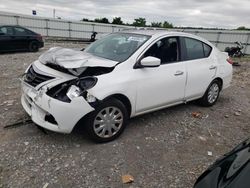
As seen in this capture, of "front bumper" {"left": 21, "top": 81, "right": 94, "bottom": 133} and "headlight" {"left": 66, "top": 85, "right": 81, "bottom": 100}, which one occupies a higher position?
"headlight" {"left": 66, "top": 85, "right": 81, "bottom": 100}

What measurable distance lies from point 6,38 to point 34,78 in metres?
9.70

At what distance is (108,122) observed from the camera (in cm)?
353

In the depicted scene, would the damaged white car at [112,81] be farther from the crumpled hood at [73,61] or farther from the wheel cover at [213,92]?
the wheel cover at [213,92]

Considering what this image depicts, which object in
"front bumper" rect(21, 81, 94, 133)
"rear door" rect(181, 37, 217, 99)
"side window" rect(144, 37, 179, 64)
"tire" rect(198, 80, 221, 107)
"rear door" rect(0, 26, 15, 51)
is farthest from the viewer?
"rear door" rect(0, 26, 15, 51)

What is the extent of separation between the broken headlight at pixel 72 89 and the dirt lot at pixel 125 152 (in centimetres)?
76

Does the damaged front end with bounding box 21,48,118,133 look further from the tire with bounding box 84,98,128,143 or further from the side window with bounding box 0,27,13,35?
the side window with bounding box 0,27,13,35

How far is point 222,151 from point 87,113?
2072mm

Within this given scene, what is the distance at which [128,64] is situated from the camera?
145 inches

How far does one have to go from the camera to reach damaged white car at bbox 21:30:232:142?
10.6ft

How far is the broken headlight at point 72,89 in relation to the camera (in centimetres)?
317

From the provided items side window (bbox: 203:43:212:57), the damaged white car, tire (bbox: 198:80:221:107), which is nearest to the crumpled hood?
the damaged white car

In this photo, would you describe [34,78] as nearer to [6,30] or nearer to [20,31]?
[6,30]

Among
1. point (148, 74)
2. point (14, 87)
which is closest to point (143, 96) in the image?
point (148, 74)

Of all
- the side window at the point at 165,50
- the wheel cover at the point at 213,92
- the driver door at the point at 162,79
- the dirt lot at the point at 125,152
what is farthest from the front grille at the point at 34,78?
the wheel cover at the point at 213,92
